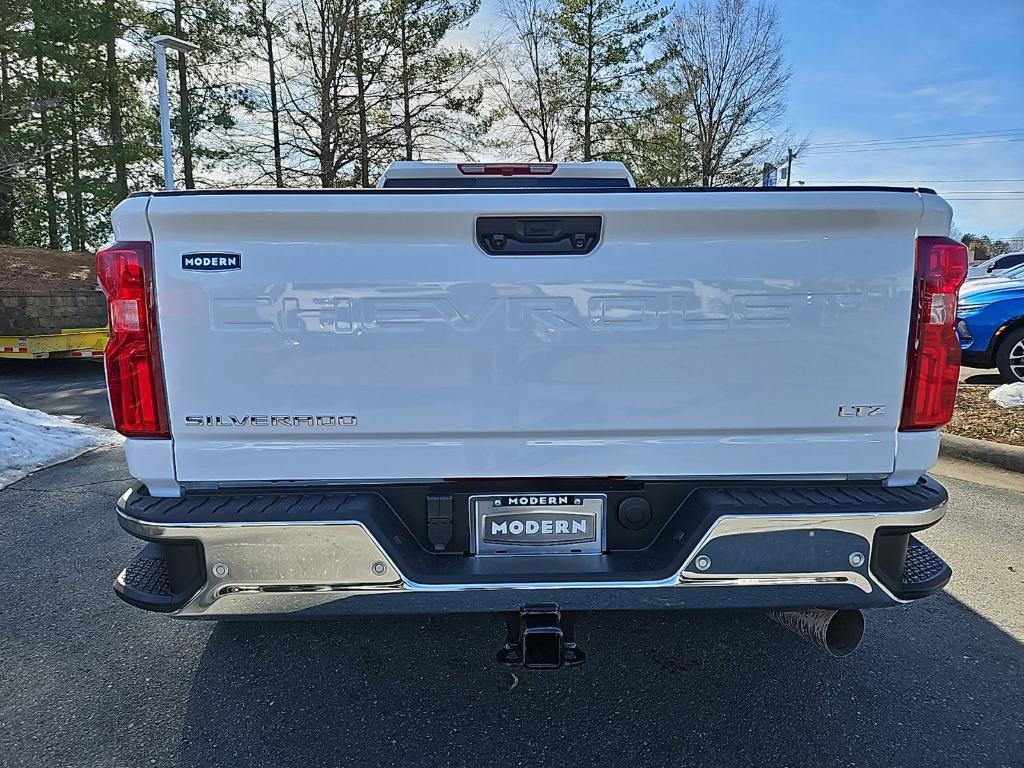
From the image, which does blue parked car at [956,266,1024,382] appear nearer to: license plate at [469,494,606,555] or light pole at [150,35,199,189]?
license plate at [469,494,606,555]

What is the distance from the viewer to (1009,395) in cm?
680

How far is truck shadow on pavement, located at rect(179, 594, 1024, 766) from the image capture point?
2223mm

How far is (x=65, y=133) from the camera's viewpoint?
1931 centimetres

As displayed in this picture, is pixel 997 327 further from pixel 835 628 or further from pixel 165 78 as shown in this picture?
pixel 165 78

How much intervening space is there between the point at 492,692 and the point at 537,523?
840 millimetres

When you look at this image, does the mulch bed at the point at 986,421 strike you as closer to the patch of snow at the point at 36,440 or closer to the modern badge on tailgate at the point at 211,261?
the modern badge on tailgate at the point at 211,261

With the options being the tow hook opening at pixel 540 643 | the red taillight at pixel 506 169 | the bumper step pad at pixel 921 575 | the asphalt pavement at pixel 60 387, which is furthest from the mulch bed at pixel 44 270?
the bumper step pad at pixel 921 575

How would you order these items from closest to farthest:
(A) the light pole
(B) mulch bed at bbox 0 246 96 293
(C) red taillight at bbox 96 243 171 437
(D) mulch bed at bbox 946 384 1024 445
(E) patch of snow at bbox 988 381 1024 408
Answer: (C) red taillight at bbox 96 243 171 437 < (D) mulch bed at bbox 946 384 1024 445 < (E) patch of snow at bbox 988 381 1024 408 < (A) the light pole < (B) mulch bed at bbox 0 246 96 293

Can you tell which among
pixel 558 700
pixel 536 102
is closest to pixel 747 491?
pixel 558 700

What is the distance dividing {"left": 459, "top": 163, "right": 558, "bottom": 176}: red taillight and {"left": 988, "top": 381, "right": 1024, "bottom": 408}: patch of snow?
563cm

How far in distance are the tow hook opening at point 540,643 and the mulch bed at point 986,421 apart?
15.4ft

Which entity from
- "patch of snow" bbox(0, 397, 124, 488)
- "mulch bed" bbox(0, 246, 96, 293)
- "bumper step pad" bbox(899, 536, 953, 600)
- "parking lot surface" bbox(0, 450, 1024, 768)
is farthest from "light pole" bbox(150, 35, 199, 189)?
"bumper step pad" bbox(899, 536, 953, 600)

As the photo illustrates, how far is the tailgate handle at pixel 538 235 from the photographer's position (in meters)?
2.02

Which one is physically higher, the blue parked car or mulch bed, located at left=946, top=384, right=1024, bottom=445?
the blue parked car
